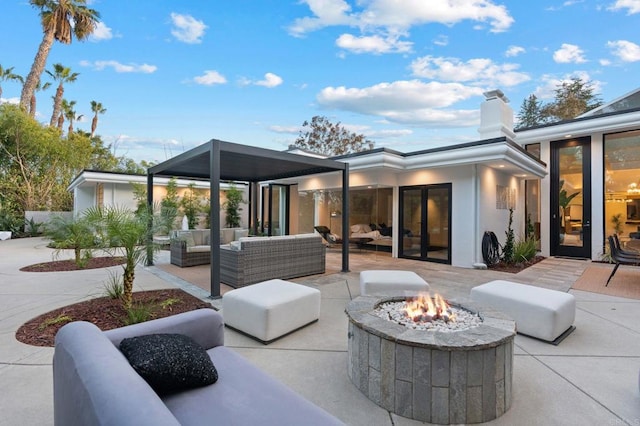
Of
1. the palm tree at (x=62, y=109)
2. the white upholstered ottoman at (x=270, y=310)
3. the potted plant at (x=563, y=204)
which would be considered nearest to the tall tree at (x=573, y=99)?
the potted plant at (x=563, y=204)

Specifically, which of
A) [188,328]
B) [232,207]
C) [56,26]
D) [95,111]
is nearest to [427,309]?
[188,328]

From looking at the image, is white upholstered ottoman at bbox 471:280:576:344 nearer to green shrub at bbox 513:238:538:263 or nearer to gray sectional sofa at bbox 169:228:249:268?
green shrub at bbox 513:238:538:263

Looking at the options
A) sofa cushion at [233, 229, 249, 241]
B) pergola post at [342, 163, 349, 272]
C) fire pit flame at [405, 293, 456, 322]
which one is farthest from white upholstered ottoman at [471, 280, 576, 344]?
sofa cushion at [233, 229, 249, 241]

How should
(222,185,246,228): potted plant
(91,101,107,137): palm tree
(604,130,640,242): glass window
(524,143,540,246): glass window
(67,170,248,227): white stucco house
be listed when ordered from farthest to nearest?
(91,101,107,137): palm tree, (222,185,246,228): potted plant, (67,170,248,227): white stucco house, (524,143,540,246): glass window, (604,130,640,242): glass window

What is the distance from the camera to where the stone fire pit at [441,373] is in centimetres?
208

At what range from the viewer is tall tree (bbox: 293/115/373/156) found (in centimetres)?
2562

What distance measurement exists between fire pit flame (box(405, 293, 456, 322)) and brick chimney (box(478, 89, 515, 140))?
7.86 m

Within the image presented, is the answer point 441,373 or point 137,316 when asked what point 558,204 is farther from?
point 137,316

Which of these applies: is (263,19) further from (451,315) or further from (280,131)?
(280,131)

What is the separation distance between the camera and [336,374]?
2.71 m

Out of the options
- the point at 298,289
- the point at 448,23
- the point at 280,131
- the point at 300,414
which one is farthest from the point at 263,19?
the point at 280,131

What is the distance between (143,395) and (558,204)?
11839mm

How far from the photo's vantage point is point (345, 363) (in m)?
2.91

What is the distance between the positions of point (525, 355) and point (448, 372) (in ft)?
5.29
